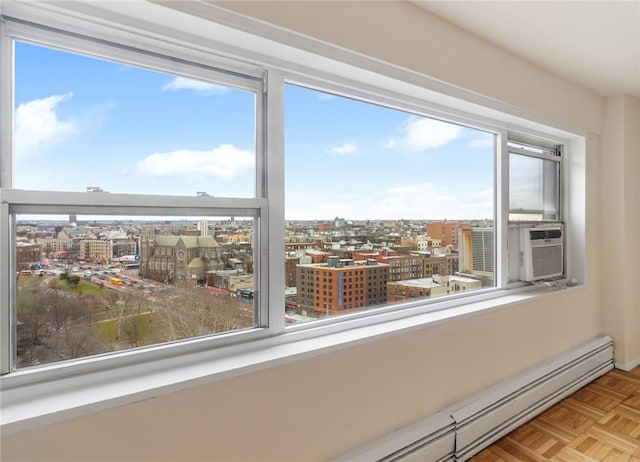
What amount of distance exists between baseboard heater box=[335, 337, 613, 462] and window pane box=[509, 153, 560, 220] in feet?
3.98

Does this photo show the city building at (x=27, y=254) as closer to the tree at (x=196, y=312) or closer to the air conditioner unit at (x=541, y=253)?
the tree at (x=196, y=312)

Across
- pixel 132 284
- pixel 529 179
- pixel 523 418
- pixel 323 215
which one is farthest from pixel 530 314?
pixel 132 284

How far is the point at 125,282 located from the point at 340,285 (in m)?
1.04

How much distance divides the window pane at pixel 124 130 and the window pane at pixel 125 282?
15 cm

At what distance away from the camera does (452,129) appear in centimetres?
244

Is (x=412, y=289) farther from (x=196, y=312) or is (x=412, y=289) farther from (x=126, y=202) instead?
(x=126, y=202)

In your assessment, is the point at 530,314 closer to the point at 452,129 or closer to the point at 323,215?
the point at 452,129

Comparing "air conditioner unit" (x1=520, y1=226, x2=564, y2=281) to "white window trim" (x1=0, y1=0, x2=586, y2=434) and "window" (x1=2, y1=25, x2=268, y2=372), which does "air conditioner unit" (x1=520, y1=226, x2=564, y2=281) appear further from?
"window" (x1=2, y1=25, x2=268, y2=372)

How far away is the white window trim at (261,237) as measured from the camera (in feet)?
3.64

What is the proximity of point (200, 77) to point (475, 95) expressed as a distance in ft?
5.49

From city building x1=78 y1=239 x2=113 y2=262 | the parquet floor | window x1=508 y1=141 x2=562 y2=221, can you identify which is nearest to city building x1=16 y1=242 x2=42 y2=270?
city building x1=78 y1=239 x2=113 y2=262

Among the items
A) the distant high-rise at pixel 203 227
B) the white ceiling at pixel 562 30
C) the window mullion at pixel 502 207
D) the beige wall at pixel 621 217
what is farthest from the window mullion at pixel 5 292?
the beige wall at pixel 621 217

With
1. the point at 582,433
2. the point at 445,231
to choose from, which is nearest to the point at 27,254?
the point at 445,231

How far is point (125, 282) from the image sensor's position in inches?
51.6
